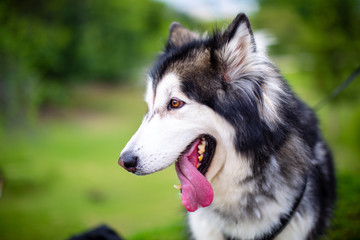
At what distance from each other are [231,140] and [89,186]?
6507 mm

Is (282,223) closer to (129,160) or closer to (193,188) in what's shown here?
(193,188)

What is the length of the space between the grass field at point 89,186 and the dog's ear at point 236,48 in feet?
6.16

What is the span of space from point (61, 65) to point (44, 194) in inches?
269

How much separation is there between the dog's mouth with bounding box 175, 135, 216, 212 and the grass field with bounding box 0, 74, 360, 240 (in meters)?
1.34

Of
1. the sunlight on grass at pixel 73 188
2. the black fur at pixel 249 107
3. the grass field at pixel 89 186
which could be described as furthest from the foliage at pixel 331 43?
the black fur at pixel 249 107

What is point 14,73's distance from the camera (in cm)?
605

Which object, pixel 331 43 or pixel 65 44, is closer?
pixel 331 43

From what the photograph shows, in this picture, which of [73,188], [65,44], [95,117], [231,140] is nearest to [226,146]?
[231,140]

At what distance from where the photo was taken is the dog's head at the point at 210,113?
5.92 ft

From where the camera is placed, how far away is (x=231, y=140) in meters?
1.83

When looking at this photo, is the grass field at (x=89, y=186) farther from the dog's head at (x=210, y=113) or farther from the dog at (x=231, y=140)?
the dog's head at (x=210, y=113)

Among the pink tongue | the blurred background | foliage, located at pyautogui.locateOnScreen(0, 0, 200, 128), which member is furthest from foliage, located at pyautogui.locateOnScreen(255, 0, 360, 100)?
the pink tongue

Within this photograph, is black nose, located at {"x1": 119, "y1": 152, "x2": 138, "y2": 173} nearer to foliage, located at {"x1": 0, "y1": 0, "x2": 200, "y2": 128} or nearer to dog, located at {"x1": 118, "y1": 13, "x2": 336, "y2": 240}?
dog, located at {"x1": 118, "y1": 13, "x2": 336, "y2": 240}

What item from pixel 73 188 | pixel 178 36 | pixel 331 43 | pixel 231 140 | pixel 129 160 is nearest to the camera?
pixel 129 160
